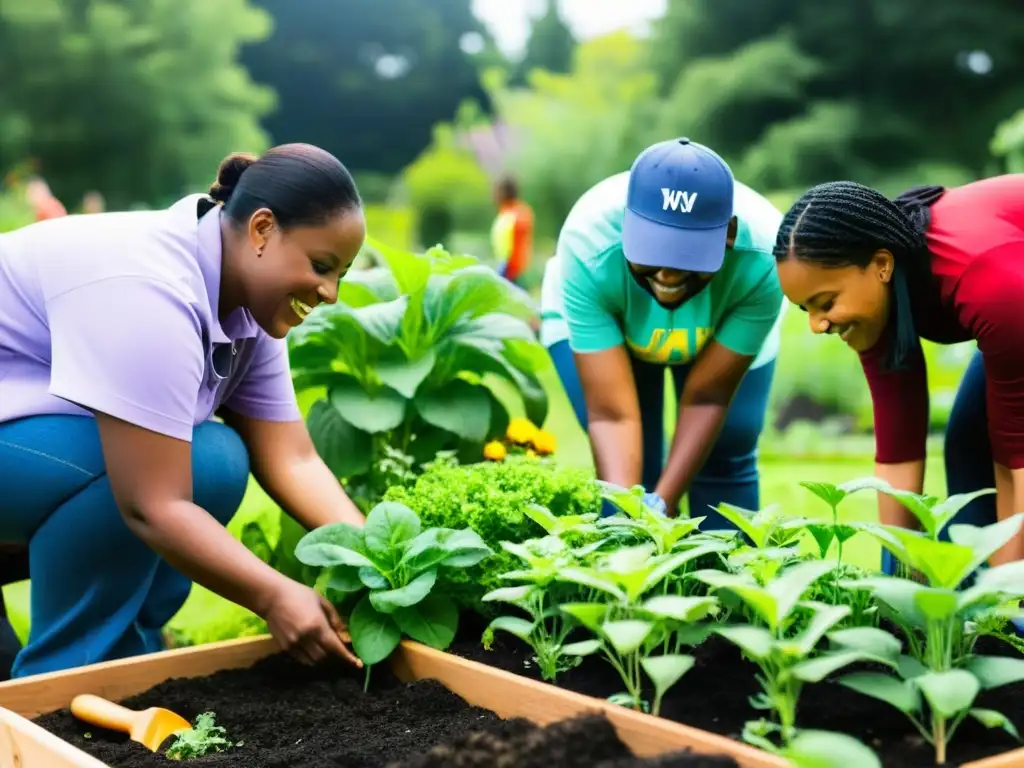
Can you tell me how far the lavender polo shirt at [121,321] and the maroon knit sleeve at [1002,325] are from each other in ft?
4.76

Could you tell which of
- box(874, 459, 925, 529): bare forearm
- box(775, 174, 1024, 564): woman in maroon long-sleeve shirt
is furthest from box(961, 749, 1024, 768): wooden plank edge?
box(874, 459, 925, 529): bare forearm

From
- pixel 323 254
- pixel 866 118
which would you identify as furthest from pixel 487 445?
pixel 866 118

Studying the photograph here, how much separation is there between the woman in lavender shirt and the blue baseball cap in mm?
629

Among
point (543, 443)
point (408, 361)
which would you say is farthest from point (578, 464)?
point (408, 361)

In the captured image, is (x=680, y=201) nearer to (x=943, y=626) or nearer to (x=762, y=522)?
(x=762, y=522)

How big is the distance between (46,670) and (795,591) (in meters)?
1.62

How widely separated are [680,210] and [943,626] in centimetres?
110

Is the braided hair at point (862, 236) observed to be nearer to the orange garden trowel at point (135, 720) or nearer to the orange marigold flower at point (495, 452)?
the orange marigold flower at point (495, 452)

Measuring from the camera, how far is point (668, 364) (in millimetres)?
2973

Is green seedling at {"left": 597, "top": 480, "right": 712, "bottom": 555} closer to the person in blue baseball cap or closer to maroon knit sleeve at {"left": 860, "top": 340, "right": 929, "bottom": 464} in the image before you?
the person in blue baseball cap

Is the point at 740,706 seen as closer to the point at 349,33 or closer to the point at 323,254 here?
the point at 323,254

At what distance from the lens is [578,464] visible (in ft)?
18.1

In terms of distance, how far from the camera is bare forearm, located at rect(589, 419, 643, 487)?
107 inches

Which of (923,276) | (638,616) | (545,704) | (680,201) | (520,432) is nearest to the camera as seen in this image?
(638,616)
